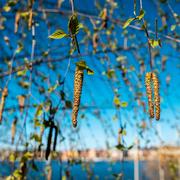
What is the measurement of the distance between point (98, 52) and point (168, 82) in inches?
50.8

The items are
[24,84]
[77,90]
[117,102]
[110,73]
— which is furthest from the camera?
[24,84]

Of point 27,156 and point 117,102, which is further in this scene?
point 117,102

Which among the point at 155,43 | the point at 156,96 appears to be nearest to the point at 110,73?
the point at 155,43

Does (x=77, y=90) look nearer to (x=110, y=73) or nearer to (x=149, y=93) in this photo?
(x=149, y=93)

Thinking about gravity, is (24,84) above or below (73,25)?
above

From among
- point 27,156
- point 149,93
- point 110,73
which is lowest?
point 27,156

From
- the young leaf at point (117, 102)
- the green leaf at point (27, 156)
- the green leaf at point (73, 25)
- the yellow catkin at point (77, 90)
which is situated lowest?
the green leaf at point (27, 156)

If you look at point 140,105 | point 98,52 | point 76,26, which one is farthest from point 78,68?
point 140,105

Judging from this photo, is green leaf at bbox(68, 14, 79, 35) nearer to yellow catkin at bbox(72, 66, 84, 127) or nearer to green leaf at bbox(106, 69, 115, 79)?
yellow catkin at bbox(72, 66, 84, 127)

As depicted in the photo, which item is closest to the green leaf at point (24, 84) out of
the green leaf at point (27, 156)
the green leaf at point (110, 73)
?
the green leaf at point (110, 73)

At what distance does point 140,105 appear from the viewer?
8.29 feet

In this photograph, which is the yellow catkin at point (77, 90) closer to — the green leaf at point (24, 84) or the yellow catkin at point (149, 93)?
the yellow catkin at point (149, 93)

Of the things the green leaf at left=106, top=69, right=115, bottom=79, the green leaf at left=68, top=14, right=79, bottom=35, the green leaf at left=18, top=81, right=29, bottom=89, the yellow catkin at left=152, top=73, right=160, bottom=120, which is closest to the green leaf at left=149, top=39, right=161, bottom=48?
the yellow catkin at left=152, top=73, right=160, bottom=120

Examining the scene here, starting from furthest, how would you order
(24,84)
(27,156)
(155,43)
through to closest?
(24,84), (27,156), (155,43)
